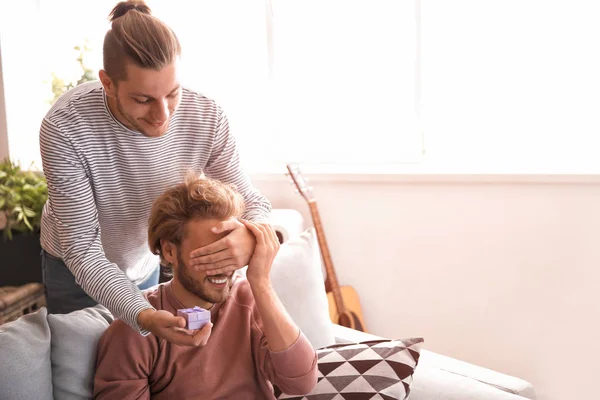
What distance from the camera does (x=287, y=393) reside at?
1.52 metres

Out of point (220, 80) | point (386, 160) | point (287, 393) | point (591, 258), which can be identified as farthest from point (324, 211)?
point (287, 393)

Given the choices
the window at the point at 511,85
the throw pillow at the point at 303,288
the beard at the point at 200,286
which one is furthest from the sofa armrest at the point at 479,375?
the window at the point at 511,85

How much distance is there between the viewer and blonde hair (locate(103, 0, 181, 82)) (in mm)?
1446

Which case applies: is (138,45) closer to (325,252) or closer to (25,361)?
(25,361)

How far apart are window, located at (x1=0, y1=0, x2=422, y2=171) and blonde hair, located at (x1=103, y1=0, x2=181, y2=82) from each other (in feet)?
5.50

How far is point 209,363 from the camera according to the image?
1.49 metres

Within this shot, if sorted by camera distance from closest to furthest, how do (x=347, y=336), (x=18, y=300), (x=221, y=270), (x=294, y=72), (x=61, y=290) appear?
(x=221, y=270) < (x=61, y=290) < (x=347, y=336) < (x=18, y=300) < (x=294, y=72)

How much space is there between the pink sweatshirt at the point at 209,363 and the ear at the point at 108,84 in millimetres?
428

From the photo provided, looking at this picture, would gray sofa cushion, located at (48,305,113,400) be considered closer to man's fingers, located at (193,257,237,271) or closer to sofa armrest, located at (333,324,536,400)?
man's fingers, located at (193,257,237,271)


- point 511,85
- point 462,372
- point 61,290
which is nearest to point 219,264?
point 61,290

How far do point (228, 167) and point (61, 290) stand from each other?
0.57m

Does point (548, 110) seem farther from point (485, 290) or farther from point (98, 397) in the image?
point (98, 397)

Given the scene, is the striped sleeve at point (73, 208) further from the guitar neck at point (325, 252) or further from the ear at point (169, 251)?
the guitar neck at point (325, 252)

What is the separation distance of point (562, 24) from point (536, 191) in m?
0.65
